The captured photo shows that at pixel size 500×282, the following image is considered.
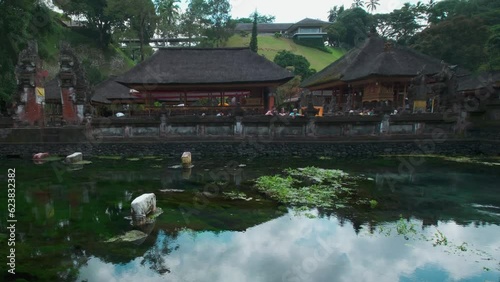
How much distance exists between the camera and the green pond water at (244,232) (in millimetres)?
6090

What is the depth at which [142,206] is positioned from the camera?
326 inches

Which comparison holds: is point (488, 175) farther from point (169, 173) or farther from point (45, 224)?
point (45, 224)

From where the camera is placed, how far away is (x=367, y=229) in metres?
7.97

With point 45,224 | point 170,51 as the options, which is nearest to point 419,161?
point 45,224

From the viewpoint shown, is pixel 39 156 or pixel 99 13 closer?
pixel 39 156

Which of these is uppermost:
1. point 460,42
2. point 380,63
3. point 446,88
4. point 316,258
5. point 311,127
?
point 460,42

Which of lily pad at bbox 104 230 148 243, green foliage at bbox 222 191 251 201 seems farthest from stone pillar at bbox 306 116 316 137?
lily pad at bbox 104 230 148 243

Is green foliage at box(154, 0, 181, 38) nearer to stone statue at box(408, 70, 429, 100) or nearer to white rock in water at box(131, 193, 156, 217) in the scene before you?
stone statue at box(408, 70, 429, 100)

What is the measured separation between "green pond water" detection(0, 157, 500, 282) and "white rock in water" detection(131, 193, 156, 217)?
0.37m

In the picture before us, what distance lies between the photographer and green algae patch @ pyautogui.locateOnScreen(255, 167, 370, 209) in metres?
9.95

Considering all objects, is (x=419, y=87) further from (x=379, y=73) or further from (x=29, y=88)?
(x=29, y=88)

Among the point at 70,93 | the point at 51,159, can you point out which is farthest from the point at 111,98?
the point at 51,159

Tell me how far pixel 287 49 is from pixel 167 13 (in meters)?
31.9

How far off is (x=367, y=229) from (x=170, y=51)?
2269 cm
